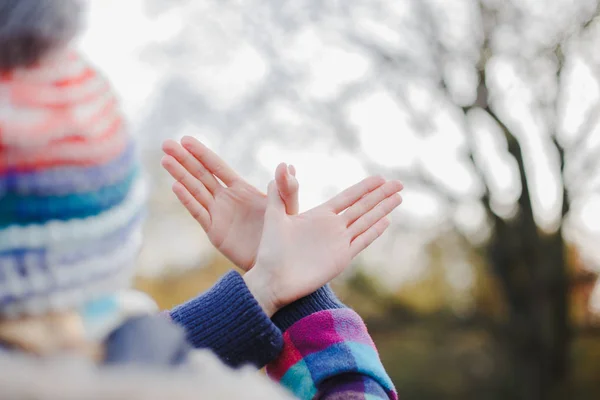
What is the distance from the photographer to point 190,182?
54.2 inches

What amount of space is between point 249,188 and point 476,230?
6046 millimetres

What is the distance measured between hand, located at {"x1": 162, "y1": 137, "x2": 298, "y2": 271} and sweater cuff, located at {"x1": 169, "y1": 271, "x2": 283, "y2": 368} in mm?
184

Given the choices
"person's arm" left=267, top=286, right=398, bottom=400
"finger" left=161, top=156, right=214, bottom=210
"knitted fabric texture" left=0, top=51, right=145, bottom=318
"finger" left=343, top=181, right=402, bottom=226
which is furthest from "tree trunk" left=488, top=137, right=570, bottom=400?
"knitted fabric texture" left=0, top=51, right=145, bottom=318

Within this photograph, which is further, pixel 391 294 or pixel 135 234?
pixel 391 294

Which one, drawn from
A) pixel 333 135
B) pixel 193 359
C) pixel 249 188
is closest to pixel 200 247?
pixel 333 135

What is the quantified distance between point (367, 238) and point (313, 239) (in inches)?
4.2

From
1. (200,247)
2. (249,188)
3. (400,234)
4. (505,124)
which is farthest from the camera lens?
(200,247)

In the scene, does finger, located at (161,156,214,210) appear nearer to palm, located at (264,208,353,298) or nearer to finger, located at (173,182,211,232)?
finger, located at (173,182,211,232)

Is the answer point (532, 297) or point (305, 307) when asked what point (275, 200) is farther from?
point (532, 297)

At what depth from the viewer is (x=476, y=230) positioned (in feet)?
23.5

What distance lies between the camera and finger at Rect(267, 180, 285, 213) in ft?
4.20

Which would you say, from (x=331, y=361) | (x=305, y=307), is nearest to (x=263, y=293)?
(x=305, y=307)

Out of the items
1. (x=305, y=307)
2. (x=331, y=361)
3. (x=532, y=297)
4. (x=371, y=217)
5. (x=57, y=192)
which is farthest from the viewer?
(x=532, y=297)

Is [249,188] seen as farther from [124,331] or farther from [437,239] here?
[437,239]
